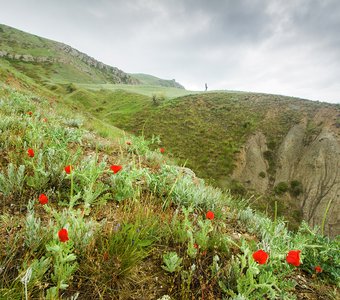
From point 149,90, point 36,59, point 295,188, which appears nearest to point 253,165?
point 295,188

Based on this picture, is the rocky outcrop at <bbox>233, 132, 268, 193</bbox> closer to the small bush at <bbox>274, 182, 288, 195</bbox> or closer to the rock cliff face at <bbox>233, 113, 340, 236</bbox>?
the rock cliff face at <bbox>233, 113, 340, 236</bbox>

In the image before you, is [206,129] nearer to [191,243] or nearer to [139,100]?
[139,100]

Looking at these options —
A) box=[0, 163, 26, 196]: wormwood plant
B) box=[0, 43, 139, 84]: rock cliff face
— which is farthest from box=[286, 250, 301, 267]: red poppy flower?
box=[0, 43, 139, 84]: rock cliff face

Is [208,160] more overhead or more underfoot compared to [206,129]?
more underfoot

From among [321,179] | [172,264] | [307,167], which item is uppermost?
[172,264]

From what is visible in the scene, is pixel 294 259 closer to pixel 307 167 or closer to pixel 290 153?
pixel 307 167

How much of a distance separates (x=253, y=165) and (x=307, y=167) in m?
6.53

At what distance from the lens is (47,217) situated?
2.54 m

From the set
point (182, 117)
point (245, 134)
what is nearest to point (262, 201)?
point (245, 134)

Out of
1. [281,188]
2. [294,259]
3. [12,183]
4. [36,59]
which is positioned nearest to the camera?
[294,259]

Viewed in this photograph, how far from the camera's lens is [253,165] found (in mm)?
30500

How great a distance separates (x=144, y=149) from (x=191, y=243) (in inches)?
151

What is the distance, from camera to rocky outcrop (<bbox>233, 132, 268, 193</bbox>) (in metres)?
28.5

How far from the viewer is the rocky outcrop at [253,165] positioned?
1121 inches
